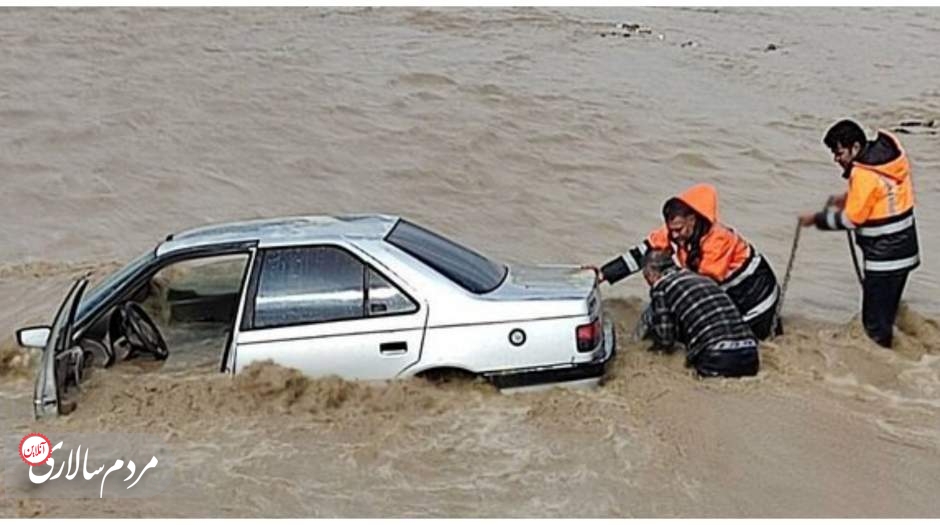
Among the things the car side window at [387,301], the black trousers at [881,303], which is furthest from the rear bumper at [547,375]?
the black trousers at [881,303]

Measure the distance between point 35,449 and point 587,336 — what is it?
2.98 m

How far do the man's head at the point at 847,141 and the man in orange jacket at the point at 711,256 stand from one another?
923mm

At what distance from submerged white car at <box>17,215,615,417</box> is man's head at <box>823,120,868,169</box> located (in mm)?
2249

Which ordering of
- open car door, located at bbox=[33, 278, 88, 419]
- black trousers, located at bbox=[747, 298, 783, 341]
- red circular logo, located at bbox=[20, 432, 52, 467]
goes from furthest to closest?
black trousers, located at bbox=[747, 298, 783, 341] < open car door, located at bbox=[33, 278, 88, 419] < red circular logo, located at bbox=[20, 432, 52, 467]

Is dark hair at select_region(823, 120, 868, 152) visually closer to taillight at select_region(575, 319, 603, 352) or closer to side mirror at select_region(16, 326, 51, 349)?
taillight at select_region(575, 319, 603, 352)

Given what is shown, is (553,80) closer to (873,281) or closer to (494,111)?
(494,111)

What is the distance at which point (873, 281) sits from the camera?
8.83 metres

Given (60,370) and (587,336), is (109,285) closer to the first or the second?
(60,370)

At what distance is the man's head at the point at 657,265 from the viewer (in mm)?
8055

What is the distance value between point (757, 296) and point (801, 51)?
62.1 ft

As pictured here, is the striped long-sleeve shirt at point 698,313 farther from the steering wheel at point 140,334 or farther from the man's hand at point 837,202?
the steering wheel at point 140,334

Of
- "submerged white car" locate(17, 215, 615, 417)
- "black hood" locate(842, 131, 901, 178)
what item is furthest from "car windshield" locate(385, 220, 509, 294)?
"black hood" locate(842, 131, 901, 178)

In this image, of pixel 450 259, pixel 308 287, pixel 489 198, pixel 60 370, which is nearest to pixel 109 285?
pixel 60 370

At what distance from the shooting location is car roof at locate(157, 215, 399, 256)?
7.30 metres
